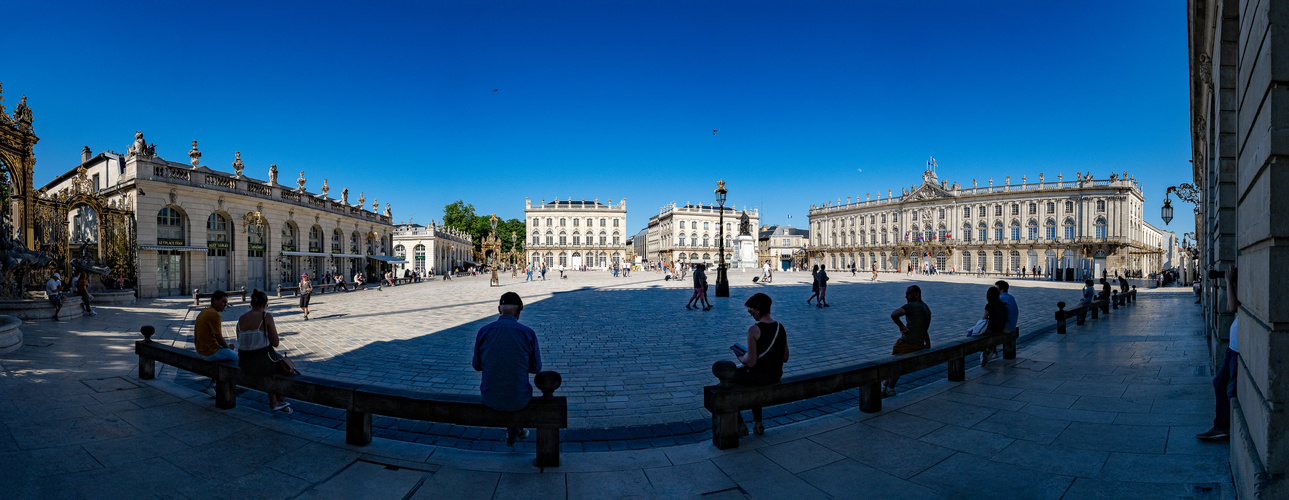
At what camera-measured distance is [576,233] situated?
304 feet

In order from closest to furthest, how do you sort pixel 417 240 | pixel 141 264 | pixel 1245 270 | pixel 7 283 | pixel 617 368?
pixel 1245 270 < pixel 617 368 < pixel 7 283 < pixel 141 264 < pixel 417 240

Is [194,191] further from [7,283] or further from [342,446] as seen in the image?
[342,446]

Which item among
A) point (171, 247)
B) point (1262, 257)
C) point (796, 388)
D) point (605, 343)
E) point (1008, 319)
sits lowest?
point (605, 343)

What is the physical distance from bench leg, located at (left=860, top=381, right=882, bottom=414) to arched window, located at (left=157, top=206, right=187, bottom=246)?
1084 inches

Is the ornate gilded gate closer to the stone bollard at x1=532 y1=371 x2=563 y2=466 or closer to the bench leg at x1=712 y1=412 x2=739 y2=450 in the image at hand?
the stone bollard at x1=532 y1=371 x2=563 y2=466

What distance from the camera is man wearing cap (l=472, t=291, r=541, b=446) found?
3.61 meters

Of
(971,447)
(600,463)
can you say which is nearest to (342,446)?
(600,463)

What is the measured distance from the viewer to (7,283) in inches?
475

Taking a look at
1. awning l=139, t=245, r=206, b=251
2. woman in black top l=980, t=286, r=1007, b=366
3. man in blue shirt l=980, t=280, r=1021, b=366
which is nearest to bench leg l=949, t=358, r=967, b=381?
man in blue shirt l=980, t=280, r=1021, b=366

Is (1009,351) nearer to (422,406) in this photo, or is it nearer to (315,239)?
(422,406)

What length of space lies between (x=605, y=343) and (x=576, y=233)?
277 feet

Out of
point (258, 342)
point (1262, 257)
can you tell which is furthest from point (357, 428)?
point (1262, 257)

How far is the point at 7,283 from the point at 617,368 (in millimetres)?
16262

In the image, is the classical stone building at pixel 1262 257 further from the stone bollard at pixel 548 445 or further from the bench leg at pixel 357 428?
the bench leg at pixel 357 428
